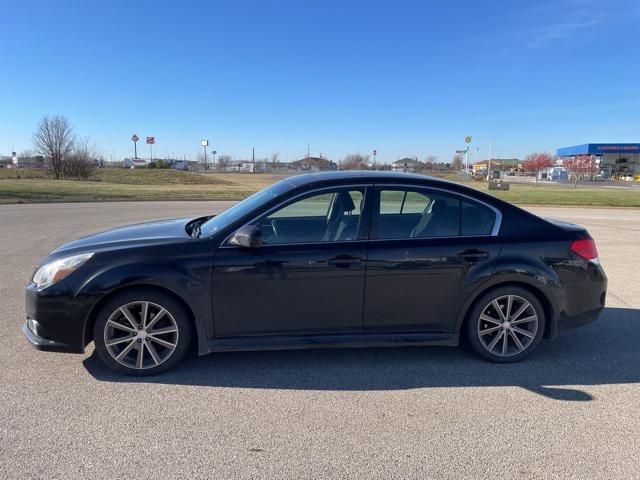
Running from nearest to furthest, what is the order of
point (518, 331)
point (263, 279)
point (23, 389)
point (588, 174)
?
point (23, 389) → point (263, 279) → point (518, 331) → point (588, 174)

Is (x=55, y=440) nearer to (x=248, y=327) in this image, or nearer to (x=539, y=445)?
(x=248, y=327)

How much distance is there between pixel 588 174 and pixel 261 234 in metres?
79.1

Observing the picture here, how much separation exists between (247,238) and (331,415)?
1.45 meters

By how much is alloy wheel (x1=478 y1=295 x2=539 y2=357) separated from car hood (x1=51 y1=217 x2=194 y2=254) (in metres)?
2.72

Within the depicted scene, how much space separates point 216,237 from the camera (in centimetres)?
365

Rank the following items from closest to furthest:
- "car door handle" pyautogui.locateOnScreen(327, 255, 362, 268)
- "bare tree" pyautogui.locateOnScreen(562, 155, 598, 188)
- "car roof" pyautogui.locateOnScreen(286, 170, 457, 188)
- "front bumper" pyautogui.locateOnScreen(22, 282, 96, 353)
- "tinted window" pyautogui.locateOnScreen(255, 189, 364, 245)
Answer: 1. "front bumper" pyautogui.locateOnScreen(22, 282, 96, 353)
2. "car door handle" pyautogui.locateOnScreen(327, 255, 362, 268)
3. "tinted window" pyautogui.locateOnScreen(255, 189, 364, 245)
4. "car roof" pyautogui.locateOnScreen(286, 170, 457, 188)
5. "bare tree" pyautogui.locateOnScreen(562, 155, 598, 188)

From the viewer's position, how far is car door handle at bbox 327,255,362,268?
144 inches

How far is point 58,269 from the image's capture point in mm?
3559

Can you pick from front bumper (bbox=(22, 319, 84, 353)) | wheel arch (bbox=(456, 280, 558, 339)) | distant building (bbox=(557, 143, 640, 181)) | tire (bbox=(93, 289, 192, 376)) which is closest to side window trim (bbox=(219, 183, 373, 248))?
tire (bbox=(93, 289, 192, 376))

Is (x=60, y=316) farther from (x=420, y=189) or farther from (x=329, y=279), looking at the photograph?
(x=420, y=189)

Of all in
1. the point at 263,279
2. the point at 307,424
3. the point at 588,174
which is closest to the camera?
the point at 307,424

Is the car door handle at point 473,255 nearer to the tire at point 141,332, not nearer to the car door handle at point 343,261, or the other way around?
the car door handle at point 343,261

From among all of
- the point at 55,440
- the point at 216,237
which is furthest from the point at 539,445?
the point at 55,440

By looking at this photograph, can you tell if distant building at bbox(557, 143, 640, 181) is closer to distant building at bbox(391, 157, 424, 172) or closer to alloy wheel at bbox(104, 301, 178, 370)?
distant building at bbox(391, 157, 424, 172)
